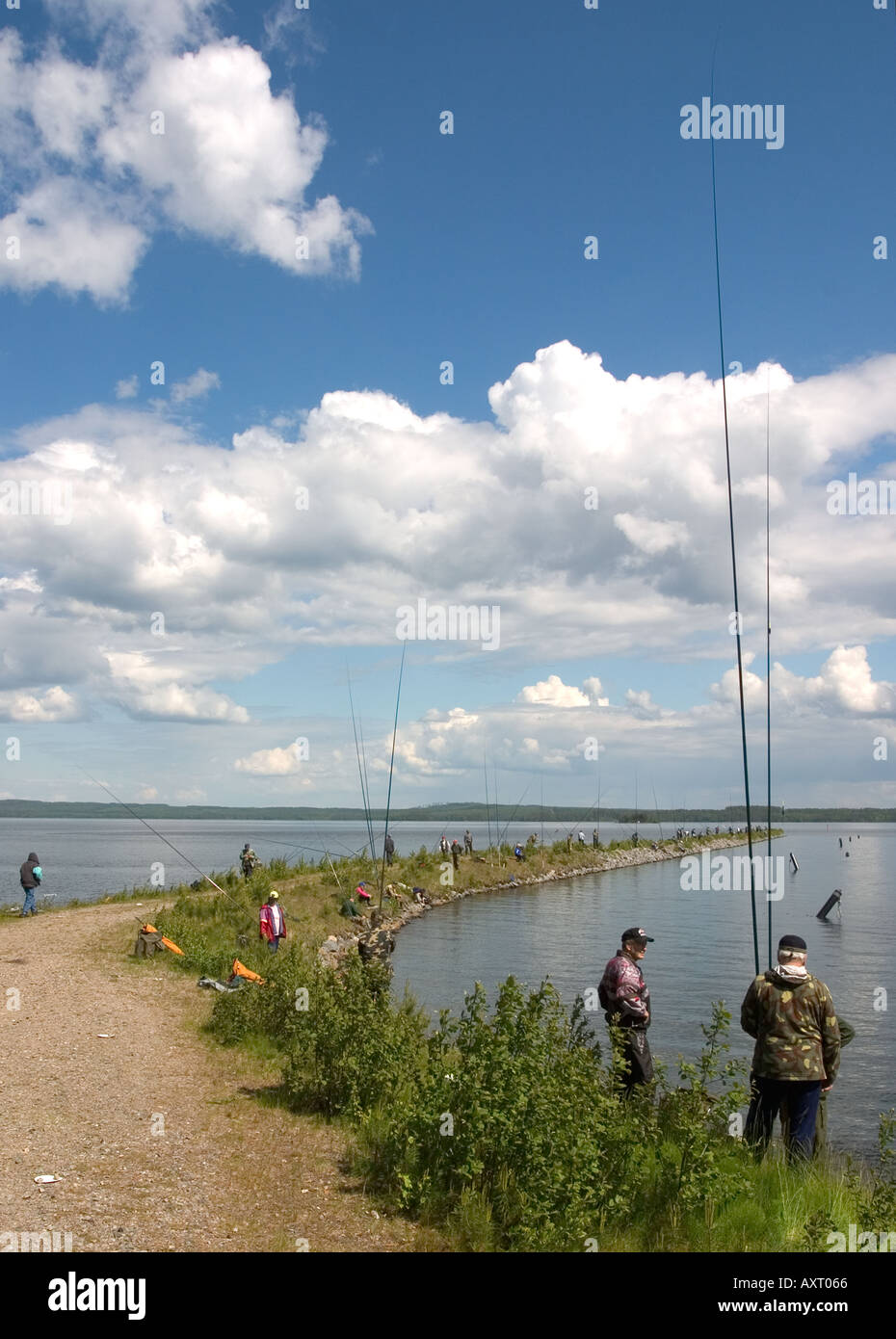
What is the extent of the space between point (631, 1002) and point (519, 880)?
1894 inches

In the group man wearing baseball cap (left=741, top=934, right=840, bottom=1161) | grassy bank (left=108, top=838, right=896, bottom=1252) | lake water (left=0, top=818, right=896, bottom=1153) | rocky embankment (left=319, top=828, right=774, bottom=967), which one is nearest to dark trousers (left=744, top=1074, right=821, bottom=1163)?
man wearing baseball cap (left=741, top=934, right=840, bottom=1161)

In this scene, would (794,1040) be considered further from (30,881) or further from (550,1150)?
(30,881)

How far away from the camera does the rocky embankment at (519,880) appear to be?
27959 mm

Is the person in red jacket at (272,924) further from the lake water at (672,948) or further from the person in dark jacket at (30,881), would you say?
the person in dark jacket at (30,881)

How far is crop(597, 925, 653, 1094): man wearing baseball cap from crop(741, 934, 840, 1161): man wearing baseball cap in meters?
1.48

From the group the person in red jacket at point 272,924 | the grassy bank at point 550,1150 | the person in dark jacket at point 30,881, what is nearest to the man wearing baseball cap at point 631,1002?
the grassy bank at point 550,1150

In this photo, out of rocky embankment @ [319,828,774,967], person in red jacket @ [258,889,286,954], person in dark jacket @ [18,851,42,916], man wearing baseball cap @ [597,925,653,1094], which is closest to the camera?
man wearing baseball cap @ [597,925,653,1094]

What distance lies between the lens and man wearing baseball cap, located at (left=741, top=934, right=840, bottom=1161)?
25.1 feet

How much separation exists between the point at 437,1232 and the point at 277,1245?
45.6 inches

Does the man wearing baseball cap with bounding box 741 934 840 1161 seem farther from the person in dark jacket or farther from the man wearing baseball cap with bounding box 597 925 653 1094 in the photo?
the person in dark jacket

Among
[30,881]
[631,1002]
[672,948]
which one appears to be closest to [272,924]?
[30,881]

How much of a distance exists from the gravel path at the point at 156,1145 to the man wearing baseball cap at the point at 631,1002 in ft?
9.61
